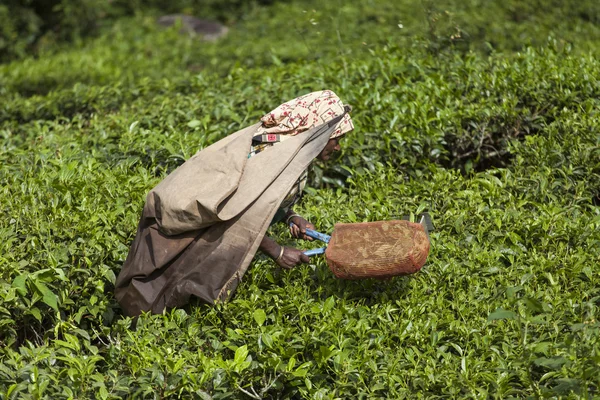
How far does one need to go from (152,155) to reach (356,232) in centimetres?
175

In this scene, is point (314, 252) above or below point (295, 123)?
below

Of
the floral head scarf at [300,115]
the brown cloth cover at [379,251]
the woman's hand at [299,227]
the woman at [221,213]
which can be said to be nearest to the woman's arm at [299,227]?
the woman's hand at [299,227]

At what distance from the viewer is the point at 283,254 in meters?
3.76

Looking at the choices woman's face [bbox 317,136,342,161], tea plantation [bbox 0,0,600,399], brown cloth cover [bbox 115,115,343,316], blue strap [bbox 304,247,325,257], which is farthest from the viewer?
woman's face [bbox 317,136,342,161]

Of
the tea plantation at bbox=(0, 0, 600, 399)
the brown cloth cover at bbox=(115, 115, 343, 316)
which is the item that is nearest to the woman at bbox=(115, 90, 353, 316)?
the brown cloth cover at bbox=(115, 115, 343, 316)

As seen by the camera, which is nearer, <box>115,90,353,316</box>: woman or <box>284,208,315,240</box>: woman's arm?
<box>115,90,353,316</box>: woman

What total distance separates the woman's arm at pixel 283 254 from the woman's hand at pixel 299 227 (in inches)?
8.4

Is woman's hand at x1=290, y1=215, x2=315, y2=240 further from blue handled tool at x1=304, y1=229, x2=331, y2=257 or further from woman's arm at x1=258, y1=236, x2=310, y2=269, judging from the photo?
woman's arm at x1=258, y1=236, x2=310, y2=269

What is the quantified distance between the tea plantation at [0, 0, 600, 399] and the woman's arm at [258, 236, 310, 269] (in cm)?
12

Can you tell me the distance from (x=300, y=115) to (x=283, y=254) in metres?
0.68

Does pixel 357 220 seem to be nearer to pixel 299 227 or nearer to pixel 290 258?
pixel 299 227

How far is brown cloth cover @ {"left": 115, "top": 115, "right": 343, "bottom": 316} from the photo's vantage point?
3.63 m

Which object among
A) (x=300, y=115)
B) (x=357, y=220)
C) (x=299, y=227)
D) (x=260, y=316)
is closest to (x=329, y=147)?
(x=300, y=115)

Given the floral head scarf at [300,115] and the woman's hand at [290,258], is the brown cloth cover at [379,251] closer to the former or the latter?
the woman's hand at [290,258]
